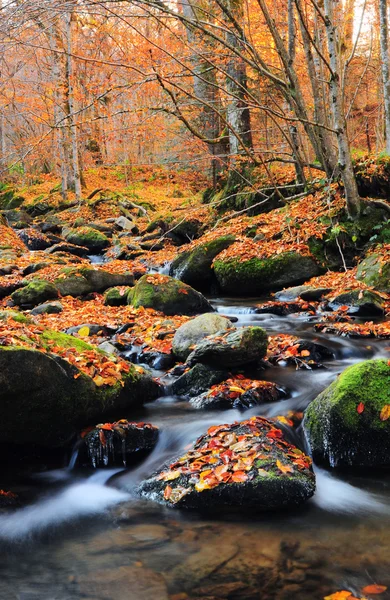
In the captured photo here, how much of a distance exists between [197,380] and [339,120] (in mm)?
6132

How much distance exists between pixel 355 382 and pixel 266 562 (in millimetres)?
1733

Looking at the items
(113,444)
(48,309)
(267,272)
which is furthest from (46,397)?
(267,272)

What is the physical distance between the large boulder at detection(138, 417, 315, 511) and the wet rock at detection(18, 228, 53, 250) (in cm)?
1375

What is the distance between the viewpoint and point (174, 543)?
10.2 ft

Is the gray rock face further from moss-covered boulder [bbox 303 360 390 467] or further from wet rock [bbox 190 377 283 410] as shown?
moss-covered boulder [bbox 303 360 390 467]

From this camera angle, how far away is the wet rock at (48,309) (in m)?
8.65

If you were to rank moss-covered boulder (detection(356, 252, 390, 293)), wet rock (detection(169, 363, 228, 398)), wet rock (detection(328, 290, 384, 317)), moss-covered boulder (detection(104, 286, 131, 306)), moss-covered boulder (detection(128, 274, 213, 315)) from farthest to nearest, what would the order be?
moss-covered boulder (detection(104, 286, 131, 306)), moss-covered boulder (detection(128, 274, 213, 315)), moss-covered boulder (detection(356, 252, 390, 293)), wet rock (detection(328, 290, 384, 317)), wet rock (detection(169, 363, 228, 398))

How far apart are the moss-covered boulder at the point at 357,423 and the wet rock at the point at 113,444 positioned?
1.56 m

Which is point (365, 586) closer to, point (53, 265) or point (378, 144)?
point (53, 265)

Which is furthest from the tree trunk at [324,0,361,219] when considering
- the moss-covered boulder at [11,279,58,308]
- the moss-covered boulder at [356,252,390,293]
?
the moss-covered boulder at [11,279,58,308]

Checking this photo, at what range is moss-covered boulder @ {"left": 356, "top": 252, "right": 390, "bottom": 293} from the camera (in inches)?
340

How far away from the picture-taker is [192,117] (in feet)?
57.0

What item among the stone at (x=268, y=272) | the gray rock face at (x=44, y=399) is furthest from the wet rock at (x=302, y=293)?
the gray rock face at (x=44, y=399)

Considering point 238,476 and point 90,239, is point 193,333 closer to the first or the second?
point 238,476
